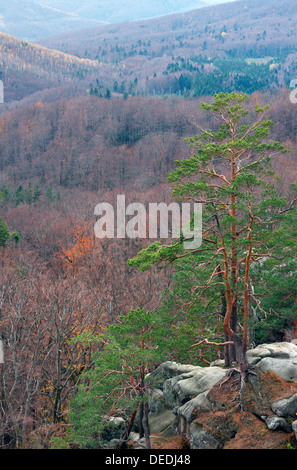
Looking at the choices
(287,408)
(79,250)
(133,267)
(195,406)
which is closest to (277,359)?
(287,408)

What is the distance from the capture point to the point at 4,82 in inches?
6993

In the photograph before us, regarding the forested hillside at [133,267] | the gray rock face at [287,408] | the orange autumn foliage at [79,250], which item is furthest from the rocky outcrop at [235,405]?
the orange autumn foliage at [79,250]

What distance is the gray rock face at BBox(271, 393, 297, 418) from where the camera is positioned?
11367 millimetres

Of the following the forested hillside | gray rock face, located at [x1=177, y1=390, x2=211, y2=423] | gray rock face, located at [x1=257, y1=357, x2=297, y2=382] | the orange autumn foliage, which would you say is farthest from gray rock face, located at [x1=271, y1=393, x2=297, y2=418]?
the orange autumn foliage

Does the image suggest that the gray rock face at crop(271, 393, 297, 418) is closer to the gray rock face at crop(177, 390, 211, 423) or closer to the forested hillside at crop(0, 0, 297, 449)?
the forested hillside at crop(0, 0, 297, 449)

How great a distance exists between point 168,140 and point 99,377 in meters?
80.8

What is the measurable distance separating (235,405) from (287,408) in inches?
64.1

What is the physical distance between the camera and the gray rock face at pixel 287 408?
37.3 feet

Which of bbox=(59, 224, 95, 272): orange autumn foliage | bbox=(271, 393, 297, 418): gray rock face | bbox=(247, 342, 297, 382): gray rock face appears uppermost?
bbox=(247, 342, 297, 382): gray rock face

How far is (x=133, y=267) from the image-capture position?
108 feet

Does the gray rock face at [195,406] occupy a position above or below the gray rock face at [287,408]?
below

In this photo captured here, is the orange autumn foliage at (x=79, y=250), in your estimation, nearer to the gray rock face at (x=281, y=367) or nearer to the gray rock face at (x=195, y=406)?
the gray rock face at (x=195, y=406)

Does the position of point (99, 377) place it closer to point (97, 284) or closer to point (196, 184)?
point (196, 184)
